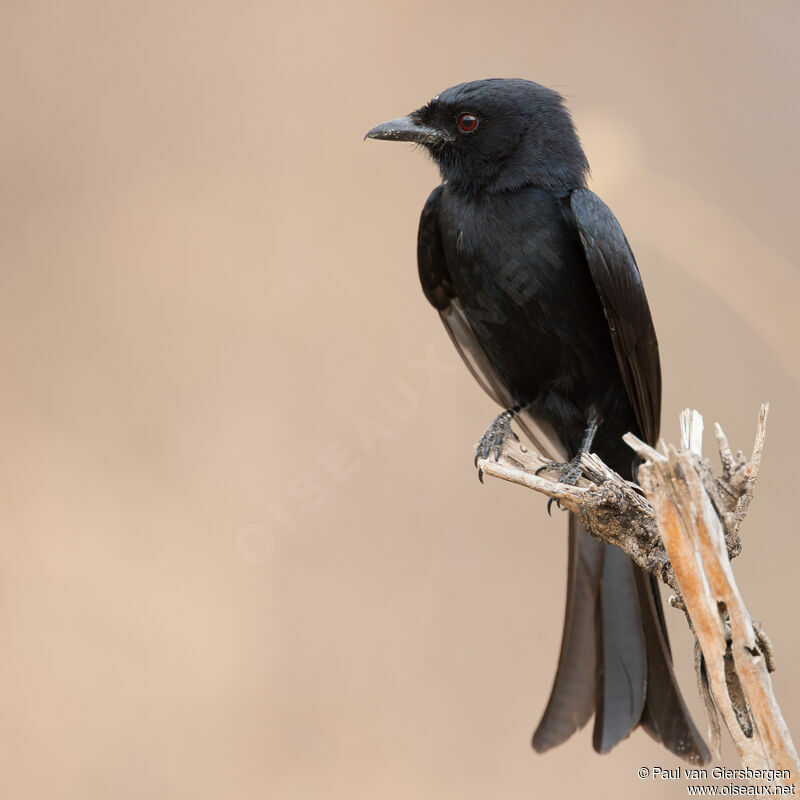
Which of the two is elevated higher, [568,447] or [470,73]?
[470,73]

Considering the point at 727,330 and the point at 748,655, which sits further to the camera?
the point at 727,330

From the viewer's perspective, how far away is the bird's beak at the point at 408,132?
2.99 metres

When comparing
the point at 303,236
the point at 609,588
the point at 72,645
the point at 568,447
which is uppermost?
the point at 303,236

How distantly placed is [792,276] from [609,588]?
1.48m

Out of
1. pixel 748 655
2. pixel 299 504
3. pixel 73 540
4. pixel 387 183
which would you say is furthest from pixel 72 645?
pixel 748 655

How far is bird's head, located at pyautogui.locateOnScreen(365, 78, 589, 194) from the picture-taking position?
2.83 meters

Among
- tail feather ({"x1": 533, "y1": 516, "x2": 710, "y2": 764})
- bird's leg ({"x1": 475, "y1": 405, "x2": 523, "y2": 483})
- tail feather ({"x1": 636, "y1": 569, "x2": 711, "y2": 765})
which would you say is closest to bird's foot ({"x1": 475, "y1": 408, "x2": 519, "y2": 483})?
bird's leg ({"x1": 475, "y1": 405, "x2": 523, "y2": 483})

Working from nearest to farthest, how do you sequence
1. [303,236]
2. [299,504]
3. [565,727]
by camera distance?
1. [565,727]
2. [299,504]
3. [303,236]

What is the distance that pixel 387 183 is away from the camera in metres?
4.11

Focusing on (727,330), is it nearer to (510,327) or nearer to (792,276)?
(792,276)

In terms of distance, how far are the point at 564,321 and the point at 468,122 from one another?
28.7 inches

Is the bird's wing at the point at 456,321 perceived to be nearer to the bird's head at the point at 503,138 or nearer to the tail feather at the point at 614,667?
the bird's head at the point at 503,138

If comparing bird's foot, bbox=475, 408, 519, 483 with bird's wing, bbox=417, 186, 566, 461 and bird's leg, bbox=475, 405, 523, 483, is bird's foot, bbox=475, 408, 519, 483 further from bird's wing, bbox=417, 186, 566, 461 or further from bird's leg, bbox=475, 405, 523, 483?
bird's wing, bbox=417, 186, 566, 461

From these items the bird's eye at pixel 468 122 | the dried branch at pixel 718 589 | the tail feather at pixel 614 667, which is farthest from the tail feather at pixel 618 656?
the bird's eye at pixel 468 122
